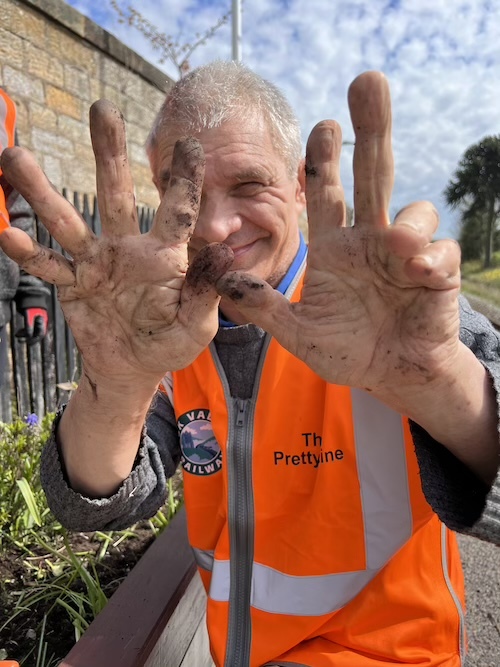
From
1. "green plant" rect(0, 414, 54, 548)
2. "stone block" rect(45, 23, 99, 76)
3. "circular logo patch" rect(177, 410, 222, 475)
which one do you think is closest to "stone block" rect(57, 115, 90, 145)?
"stone block" rect(45, 23, 99, 76)

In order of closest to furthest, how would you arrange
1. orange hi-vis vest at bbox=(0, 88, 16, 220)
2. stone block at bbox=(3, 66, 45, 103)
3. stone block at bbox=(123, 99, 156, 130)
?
orange hi-vis vest at bbox=(0, 88, 16, 220), stone block at bbox=(3, 66, 45, 103), stone block at bbox=(123, 99, 156, 130)

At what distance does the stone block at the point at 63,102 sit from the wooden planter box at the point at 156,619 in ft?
14.3

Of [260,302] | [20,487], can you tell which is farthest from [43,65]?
[260,302]

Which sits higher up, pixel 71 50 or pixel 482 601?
pixel 71 50

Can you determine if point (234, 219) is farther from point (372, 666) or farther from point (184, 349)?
point (372, 666)

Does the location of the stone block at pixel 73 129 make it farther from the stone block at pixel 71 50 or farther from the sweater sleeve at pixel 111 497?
the sweater sleeve at pixel 111 497

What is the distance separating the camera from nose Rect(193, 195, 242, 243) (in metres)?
1.37

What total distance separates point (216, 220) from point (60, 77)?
453 cm

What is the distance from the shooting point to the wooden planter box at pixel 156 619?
144 centimetres

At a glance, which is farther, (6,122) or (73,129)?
(73,129)

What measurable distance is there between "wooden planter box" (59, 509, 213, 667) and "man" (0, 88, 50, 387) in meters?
1.33

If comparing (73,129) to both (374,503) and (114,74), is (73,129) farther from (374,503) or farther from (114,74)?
(374,503)

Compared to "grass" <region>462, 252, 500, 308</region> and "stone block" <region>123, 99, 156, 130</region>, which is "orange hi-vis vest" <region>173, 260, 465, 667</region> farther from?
"grass" <region>462, 252, 500, 308</region>

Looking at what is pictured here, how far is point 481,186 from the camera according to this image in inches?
1112
